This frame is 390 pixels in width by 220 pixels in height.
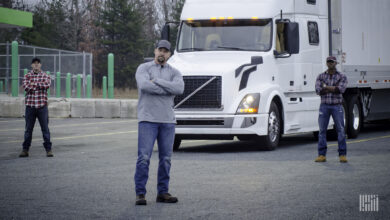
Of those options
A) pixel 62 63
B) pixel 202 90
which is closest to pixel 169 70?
pixel 202 90

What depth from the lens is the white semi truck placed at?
14508mm

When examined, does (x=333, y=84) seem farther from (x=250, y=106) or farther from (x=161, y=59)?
(x=161, y=59)

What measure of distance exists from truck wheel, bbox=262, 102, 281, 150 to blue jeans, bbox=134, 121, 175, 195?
6.41 meters

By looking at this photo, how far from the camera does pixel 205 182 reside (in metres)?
10.3

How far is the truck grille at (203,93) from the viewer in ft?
47.5

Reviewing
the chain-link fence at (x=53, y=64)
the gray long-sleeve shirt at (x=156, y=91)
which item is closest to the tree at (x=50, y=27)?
the chain-link fence at (x=53, y=64)

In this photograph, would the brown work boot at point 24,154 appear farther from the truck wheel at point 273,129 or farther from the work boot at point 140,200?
the work boot at point 140,200

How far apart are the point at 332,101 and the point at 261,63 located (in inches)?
104

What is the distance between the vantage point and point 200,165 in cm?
1250

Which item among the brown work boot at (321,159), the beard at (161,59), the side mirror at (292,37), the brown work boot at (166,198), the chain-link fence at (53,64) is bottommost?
the brown work boot at (166,198)

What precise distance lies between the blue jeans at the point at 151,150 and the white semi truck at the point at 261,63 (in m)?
5.84

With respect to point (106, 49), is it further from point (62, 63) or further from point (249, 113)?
point (249, 113)

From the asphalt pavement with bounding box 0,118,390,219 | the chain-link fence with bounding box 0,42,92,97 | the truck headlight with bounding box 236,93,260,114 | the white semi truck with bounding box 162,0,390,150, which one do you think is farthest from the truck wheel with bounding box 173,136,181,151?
the chain-link fence with bounding box 0,42,92,97

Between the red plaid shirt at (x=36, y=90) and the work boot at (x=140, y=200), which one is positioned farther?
the red plaid shirt at (x=36, y=90)
